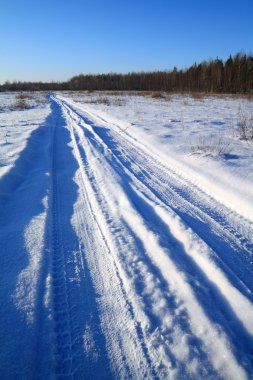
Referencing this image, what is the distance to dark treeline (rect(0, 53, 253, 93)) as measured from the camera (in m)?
42.1

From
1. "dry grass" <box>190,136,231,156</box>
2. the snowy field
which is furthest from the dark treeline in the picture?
the snowy field

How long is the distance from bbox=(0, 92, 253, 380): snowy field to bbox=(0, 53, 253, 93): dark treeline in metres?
36.9

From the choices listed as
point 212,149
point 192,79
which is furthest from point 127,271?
point 192,79

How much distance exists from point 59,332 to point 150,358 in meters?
0.70

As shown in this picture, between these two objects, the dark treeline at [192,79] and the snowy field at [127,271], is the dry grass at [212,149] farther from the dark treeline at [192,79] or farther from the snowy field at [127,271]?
the dark treeline at [192,79]

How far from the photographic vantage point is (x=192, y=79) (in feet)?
164

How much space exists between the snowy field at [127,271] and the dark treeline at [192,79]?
121 ft

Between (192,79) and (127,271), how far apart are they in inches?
2070

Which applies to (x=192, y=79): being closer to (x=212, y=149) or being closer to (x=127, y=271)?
(x=212, y=149)

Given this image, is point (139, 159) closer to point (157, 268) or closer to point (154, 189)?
point (154, 189)

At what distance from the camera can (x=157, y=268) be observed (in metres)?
2.75

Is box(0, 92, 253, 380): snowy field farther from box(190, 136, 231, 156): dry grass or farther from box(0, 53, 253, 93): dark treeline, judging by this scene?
box(0, 53, 253, 93): dark treeline

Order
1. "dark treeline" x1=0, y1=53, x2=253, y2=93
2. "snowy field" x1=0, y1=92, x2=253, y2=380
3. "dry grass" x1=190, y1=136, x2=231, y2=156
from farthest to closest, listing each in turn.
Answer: "dark treeline" x1=0, y1=53, x2=253, y2=93 → "dry grass" x1=190, y1=136, x2=231, y2=156 → "snowy field" x1=0, y1=92, x2=253, y2=380

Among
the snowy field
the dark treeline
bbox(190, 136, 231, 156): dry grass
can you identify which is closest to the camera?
the snowy field
